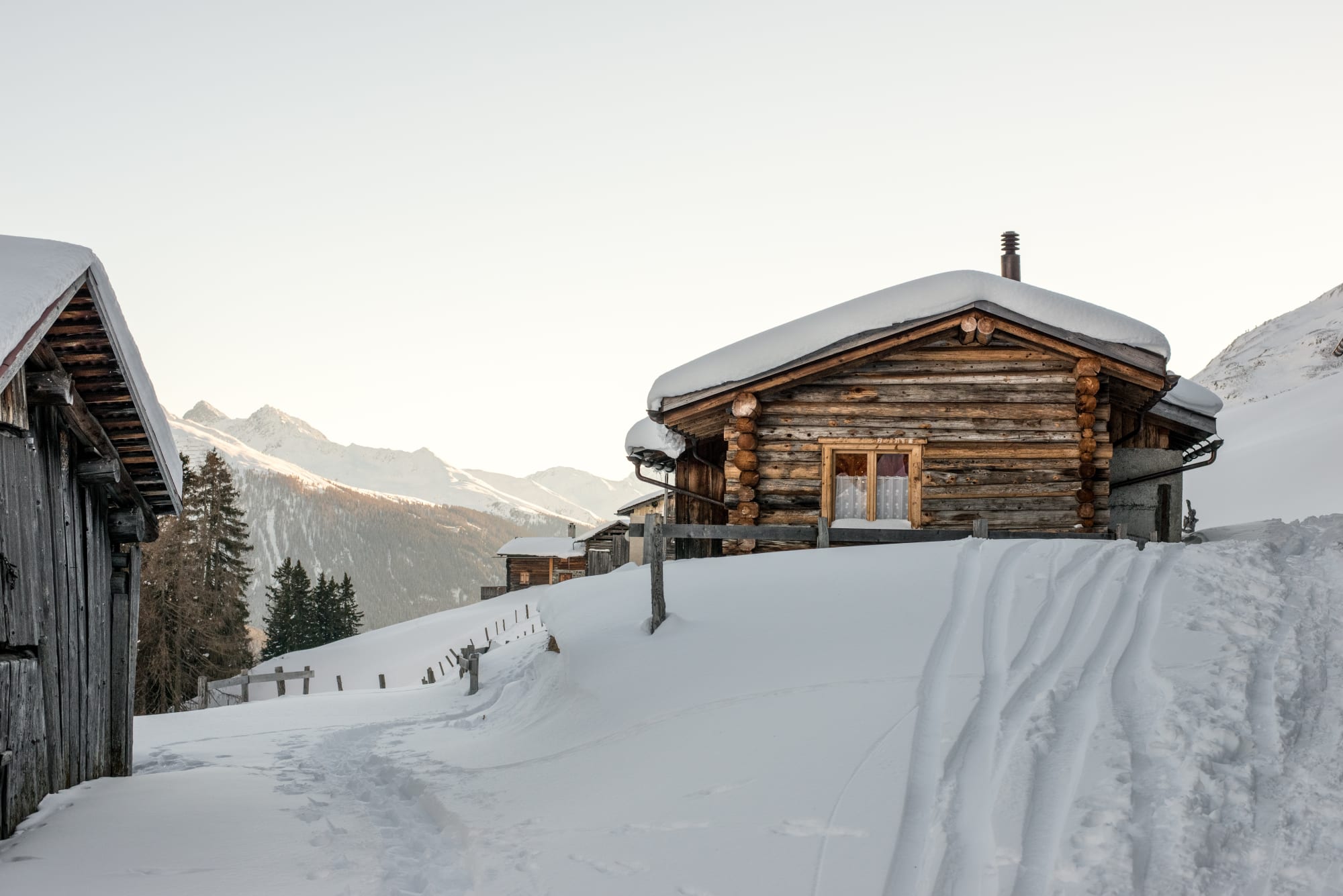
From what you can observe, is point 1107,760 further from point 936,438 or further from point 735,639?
point 936,438

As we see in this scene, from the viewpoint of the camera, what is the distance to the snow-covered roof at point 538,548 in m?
64.2

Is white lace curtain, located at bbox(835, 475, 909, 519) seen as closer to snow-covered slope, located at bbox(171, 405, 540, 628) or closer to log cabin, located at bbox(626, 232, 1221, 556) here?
log cabin, located at bbox(626, 232, 1221, 556)

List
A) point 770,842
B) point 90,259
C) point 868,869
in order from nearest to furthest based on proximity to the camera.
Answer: point 868,869 < point 770,842 < point 90,259

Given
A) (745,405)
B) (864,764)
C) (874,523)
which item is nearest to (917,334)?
(745,405)

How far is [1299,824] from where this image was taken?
5.61 m

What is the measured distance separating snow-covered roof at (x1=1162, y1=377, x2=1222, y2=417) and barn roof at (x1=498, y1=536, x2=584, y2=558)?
47.9 m

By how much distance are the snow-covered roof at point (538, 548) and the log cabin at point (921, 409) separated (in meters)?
49.1

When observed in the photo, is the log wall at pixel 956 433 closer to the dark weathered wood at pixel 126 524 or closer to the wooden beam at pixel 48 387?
the dark weathered wood at pixel 126 524

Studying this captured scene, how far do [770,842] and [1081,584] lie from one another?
508 cm

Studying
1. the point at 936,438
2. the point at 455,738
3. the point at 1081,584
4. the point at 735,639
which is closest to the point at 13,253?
the point at 735,639

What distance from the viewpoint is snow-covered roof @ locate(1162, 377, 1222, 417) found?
1730 centimetres

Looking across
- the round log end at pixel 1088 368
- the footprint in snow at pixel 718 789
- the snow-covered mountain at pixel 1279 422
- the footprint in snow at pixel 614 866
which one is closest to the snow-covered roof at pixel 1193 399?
the round log end at pixel 1088 368

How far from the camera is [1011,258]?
66.8 feet

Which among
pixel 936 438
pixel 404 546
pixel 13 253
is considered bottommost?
pixel 404 546
